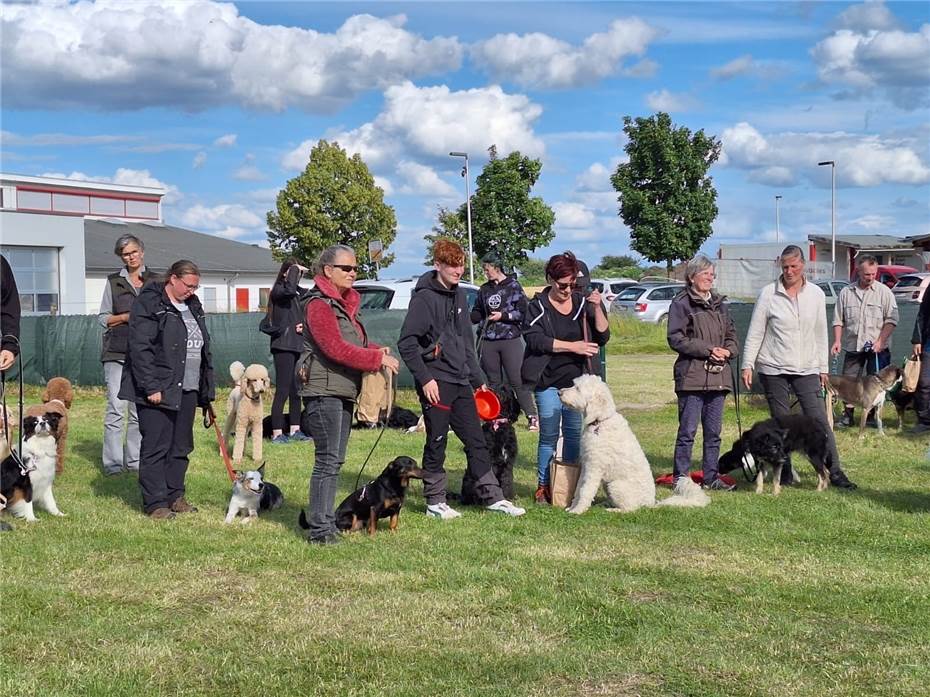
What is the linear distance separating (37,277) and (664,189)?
77.4 feet

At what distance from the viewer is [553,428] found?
7.32 metres

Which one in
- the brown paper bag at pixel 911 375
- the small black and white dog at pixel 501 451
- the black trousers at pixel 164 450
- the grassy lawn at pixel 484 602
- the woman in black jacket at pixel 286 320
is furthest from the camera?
the brown paper bag at pixel 911 375

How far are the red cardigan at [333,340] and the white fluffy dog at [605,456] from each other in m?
1.74

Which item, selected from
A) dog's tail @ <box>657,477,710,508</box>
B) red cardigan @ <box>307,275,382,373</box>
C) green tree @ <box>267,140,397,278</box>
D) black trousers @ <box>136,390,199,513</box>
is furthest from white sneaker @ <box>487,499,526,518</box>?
green tree @ <box>267,140,397,278</box>

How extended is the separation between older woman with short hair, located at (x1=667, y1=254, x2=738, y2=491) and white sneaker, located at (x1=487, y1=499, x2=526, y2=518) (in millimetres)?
1589

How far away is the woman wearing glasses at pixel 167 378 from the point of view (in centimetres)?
667

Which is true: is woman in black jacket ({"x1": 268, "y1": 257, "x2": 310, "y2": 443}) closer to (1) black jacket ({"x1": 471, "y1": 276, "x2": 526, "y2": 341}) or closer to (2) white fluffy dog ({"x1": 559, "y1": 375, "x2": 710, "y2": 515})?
(1) black jacket ({"x1": 471, "y1": 276, "x2": 526, "y2": 341})

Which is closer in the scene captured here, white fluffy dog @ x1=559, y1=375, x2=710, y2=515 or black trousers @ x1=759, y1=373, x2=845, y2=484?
white fluffy dog @ x1=559, y1=375, x2=710, y2=515

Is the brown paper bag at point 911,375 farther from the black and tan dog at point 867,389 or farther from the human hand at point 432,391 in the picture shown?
the human hand at point 432,391

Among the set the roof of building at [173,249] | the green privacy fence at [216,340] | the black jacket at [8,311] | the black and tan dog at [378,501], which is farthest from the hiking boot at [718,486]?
the roof of building at [173,249]

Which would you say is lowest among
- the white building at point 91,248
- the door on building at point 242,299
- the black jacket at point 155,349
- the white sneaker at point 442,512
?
the white sneaker at point 442,512

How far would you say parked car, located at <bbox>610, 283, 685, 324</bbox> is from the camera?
27.1m

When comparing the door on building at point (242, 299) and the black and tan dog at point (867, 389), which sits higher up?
the door on building at point (242, 299)

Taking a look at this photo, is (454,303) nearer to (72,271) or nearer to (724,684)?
(724,684)
